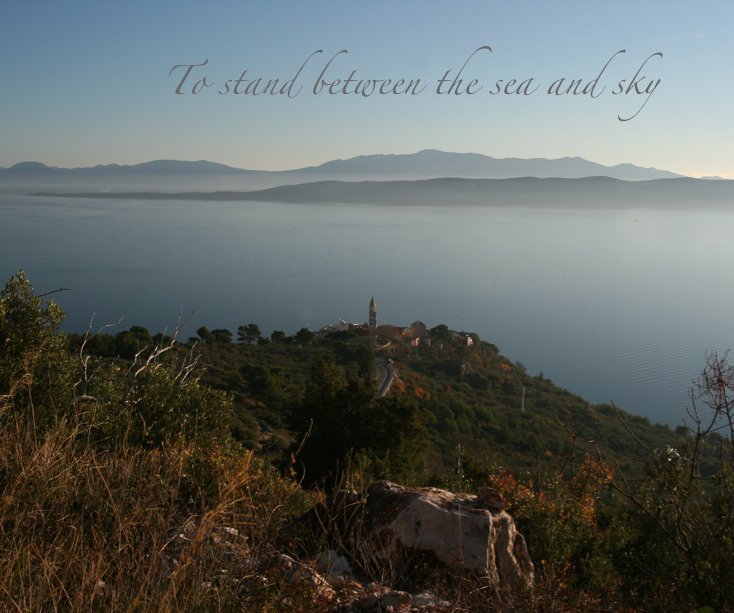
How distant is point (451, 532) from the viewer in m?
4.02

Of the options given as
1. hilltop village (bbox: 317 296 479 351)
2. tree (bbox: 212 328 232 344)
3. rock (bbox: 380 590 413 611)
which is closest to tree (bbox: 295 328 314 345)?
hilltop village (bbox: 317 296 479 351)

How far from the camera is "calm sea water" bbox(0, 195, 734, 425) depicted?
50.8 metres

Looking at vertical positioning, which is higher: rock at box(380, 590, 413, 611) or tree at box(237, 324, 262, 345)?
rock at box(380, 590, 413, 611)

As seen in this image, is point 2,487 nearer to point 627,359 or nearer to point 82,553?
point 82,553

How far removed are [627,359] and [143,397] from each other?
49.5m

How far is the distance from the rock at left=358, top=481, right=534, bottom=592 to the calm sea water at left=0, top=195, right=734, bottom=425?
66.3 ft

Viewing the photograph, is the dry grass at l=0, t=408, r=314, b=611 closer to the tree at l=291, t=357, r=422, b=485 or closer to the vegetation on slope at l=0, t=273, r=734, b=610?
the vegetation on slope at l=0, t=273, r=734, b=610

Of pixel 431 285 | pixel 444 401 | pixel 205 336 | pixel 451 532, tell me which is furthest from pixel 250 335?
pixel 431 285

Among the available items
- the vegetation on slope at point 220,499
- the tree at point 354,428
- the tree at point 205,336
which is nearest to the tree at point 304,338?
the tree at point 205,336

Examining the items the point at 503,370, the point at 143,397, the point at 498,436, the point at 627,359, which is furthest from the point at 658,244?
the point at 143,397

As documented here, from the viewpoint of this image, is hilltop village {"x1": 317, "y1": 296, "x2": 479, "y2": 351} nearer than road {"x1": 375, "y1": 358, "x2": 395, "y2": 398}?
No

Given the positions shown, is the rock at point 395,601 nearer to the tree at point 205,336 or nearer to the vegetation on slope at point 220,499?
the vegetation on slope at point 220,499

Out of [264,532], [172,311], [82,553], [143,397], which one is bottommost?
[172,311]

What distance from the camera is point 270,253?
94.1m
